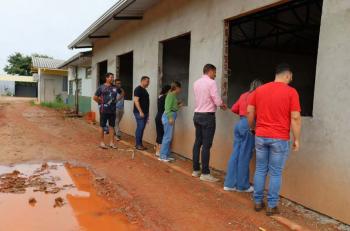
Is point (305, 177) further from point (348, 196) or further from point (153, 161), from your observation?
point (153, 161)

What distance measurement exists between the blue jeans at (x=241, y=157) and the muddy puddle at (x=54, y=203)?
1836mm

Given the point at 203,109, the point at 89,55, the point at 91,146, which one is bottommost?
the point at 91,146

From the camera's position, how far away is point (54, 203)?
179 inches

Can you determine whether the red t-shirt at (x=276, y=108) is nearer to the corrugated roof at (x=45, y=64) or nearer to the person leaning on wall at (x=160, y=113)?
the person leaning on wall at (x=160, y=113)

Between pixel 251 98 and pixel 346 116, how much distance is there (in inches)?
42.8

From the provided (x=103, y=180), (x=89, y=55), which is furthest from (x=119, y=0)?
(x=89, y=55)

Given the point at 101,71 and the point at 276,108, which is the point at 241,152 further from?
the point at 101,71

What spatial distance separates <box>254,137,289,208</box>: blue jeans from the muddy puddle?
63.7 inches

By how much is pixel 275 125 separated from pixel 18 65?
67.9 metres

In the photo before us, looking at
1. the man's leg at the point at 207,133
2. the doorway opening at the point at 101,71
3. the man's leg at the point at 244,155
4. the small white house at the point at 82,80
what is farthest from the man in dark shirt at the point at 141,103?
the small white house at the point at 82,80

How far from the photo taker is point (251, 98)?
4.31 meters

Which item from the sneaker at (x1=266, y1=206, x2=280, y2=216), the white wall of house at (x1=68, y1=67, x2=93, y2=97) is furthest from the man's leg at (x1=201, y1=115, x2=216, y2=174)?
the white wall of house at (x1=68, y1=67, x2=93, y2=97)

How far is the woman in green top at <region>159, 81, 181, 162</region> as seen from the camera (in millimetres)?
6883

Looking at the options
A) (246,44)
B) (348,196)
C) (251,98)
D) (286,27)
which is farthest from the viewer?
(246,44)
